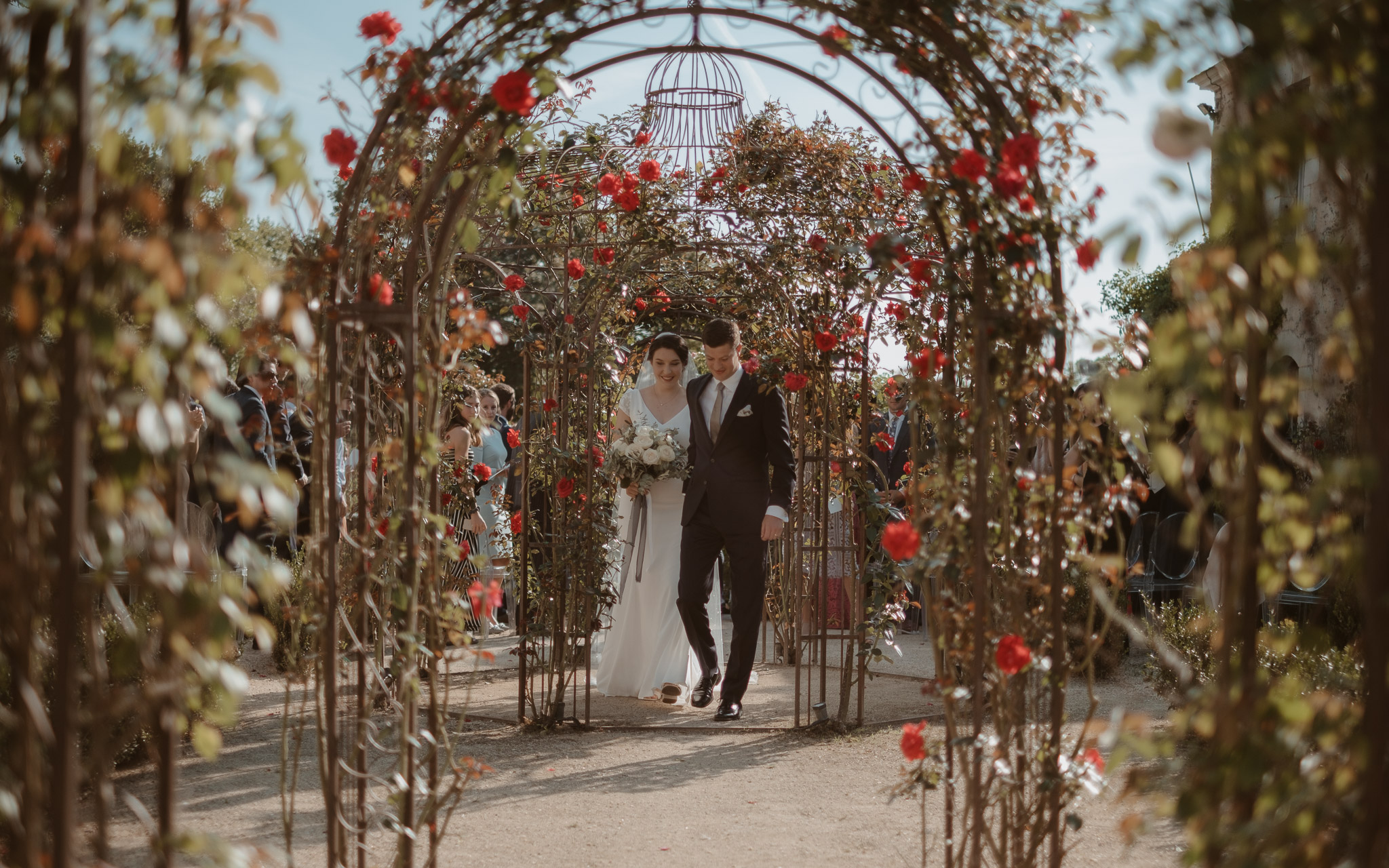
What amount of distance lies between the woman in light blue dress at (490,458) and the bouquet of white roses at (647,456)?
250 centimetres

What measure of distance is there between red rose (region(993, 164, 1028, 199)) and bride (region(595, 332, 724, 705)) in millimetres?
3972

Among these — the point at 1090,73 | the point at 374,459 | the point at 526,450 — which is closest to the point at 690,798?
the point at 526,450

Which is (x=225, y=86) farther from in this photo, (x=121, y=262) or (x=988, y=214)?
(x=988, y=214)

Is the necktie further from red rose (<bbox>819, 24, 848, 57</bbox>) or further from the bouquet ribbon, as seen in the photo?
red rose (<bbox>819, 24, 848, 57</bbox>)

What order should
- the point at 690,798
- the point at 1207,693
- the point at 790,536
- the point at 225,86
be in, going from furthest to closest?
the point at 790,536, the point at 690,798, the point at 1207,693, the point at 225,86

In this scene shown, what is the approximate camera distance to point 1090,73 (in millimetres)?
3086

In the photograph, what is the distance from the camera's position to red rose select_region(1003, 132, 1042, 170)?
266 cm

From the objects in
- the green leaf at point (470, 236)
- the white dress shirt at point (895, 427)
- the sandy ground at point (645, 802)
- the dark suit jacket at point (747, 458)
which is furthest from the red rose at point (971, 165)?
the white dress shirt at point (895, 427)

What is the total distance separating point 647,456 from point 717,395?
1.76 ft

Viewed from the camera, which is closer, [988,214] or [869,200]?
[988,214]

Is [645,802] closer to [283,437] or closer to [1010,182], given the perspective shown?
[1010,182]

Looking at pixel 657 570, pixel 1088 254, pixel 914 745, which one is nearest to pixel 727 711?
pixel 657 570

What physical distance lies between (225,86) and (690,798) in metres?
3.81

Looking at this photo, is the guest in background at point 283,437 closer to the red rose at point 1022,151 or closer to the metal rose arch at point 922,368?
the metal rose arch at point 922,368
